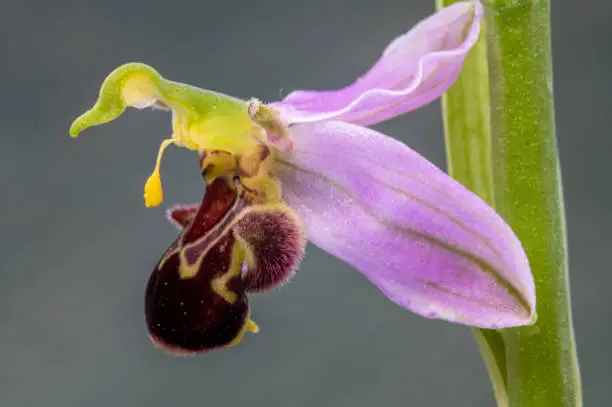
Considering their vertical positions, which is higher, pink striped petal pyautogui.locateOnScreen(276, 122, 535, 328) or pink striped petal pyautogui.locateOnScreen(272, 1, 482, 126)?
pink striped petal pyautogui.locateOnScreen(272, 1, 482, 126)

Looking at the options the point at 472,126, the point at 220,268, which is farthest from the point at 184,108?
the point at 472,126

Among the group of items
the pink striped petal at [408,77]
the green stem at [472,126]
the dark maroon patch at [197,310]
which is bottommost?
the dark maroon patch at [197,310]

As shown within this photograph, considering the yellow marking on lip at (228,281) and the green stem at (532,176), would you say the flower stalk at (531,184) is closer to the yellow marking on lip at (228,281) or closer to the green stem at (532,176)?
the green stem at (532,176)

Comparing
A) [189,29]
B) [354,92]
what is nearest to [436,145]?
[189,29]

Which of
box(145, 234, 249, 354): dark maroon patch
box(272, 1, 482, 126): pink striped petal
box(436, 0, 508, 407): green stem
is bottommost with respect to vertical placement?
box(145, 234, 249, 354): dark maroon patch

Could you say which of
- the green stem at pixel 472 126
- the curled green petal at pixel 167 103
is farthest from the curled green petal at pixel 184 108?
the green stem at pixel 472 126

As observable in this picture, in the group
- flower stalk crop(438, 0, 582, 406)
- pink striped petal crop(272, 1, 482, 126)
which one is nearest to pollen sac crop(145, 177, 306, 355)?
pink striped petal crop(272, 1, 482, 126)

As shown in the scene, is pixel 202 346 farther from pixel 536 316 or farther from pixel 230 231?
pixel 536 316

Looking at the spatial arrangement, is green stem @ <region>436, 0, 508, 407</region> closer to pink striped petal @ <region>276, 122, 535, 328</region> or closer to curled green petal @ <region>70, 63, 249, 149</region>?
pink striped petal @ <region>276, 122, 535, 328</region>
